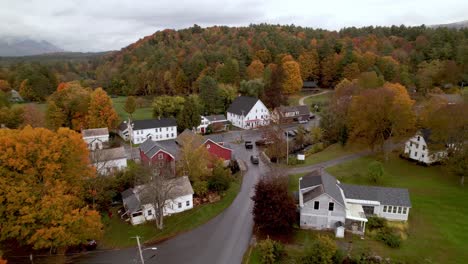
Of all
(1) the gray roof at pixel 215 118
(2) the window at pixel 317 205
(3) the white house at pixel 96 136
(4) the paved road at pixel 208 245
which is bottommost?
(4) the paved road at pixel 208 245

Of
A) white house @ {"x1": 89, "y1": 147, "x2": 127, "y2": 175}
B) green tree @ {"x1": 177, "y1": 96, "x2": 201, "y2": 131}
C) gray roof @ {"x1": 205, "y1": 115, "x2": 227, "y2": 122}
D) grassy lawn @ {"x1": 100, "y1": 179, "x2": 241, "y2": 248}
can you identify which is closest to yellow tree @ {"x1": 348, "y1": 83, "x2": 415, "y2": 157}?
grassy lawn @ {"x1": 100, "y1": 179, "x2": 241, "y2": 248}

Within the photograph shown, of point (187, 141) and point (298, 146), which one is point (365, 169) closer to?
point (298, 146)

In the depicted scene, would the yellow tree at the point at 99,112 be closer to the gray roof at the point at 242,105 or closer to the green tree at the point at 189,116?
the green tree at the point at 189,116

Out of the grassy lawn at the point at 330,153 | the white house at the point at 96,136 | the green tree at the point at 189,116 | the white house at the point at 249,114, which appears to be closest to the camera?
the grassy lawn at the point at 330,153

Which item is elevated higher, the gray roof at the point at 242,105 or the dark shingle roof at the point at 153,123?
the gray roof at the point at 242,105

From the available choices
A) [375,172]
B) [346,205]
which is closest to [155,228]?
[346,205]

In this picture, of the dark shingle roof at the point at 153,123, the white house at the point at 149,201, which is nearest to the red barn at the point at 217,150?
the white house at the point at 149,201

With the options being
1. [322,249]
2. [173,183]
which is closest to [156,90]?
[173,183]
